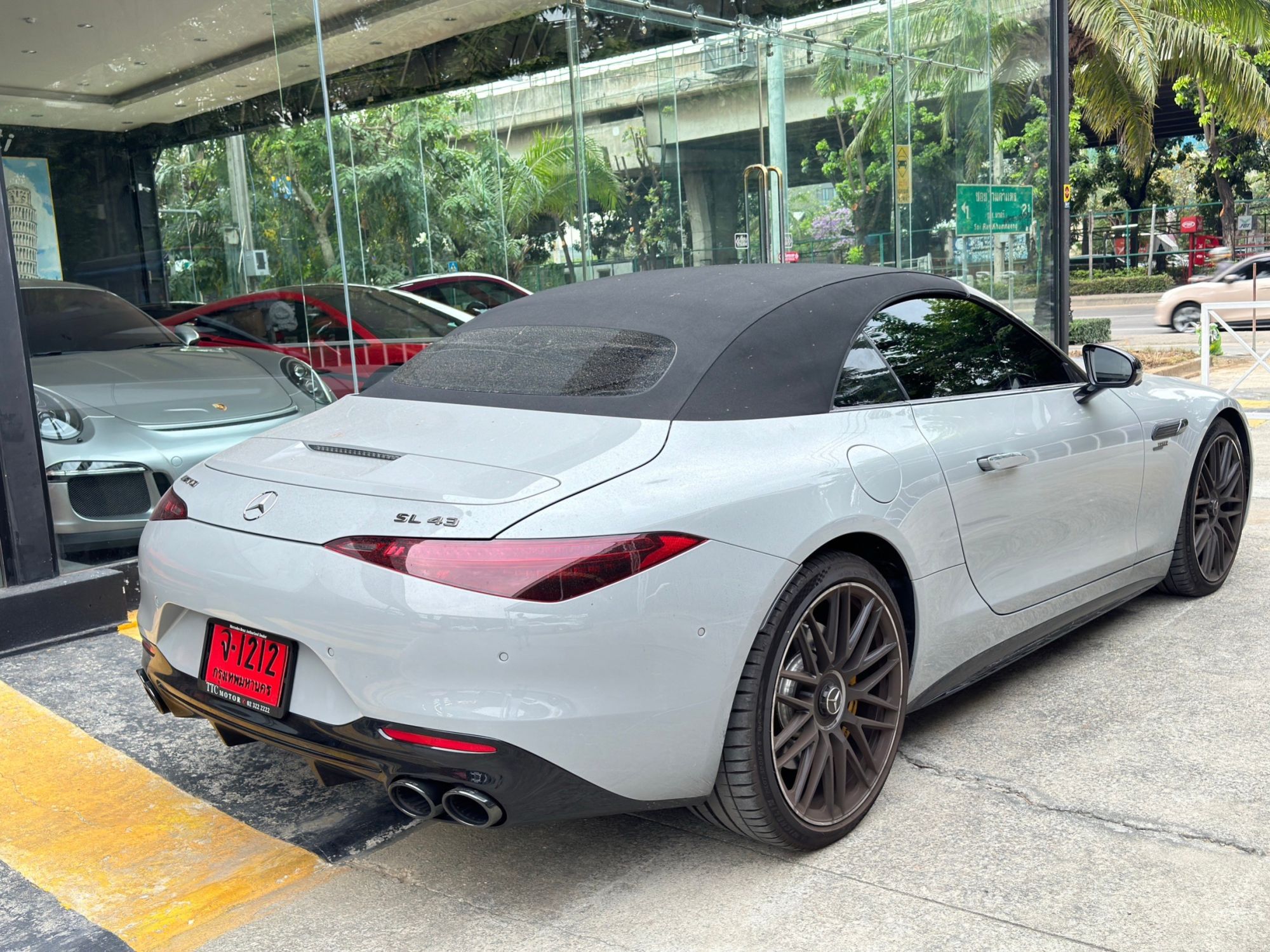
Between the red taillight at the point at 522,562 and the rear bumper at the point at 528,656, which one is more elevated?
the red taillight at the point at 522,562

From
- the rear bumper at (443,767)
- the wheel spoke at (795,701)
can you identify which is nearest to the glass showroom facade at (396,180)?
the wheel spoke at (795,701)

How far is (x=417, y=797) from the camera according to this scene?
8.20ft

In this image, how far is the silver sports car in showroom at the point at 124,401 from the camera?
17.9 ft

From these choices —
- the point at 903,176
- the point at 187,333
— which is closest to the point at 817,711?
the point at 187,333

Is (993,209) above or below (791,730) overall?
above

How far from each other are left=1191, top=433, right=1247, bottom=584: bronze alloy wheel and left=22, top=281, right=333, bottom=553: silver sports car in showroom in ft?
14.9

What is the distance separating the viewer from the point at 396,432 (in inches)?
118

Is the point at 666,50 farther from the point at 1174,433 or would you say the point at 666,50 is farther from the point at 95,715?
the point at 95,715

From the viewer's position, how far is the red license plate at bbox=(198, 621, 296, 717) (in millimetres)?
2584

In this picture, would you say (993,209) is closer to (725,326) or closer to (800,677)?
(725,326)

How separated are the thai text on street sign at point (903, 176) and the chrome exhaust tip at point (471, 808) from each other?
33.1 ft

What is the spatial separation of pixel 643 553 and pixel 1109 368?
242cm

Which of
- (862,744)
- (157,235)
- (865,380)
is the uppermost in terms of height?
(157,235)

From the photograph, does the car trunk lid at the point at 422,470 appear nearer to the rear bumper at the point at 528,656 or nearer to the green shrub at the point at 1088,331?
the rear bumper at the point at 528,656
